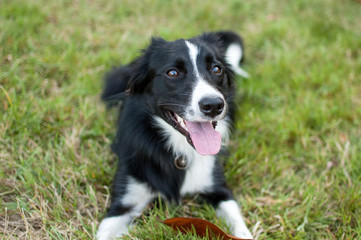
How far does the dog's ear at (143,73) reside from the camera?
2.62 meters

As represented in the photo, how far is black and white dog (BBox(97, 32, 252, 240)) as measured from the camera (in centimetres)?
238

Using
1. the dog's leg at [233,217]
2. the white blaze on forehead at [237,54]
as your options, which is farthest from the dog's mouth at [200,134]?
the white blaze on forehead at [237,54]

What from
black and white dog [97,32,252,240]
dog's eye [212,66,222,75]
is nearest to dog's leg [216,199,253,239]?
black and white dog [97,32,252,240]

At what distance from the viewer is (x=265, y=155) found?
314cm

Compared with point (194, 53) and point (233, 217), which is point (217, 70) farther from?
point (233, 217)


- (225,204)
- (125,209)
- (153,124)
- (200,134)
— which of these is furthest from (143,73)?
(225,204)

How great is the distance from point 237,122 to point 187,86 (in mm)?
1201

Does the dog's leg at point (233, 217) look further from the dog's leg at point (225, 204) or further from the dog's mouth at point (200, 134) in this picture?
the dog's mouth at point (200, 134)

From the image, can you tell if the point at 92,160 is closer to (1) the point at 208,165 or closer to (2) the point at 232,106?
(1) the point at 208,165

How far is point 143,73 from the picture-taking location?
2.63 meters

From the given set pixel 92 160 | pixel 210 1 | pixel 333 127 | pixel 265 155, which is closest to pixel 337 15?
pixel 210 1

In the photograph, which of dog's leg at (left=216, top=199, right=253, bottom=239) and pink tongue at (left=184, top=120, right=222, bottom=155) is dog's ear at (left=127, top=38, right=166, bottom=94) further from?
dog's leg at (left=216, top=199, right=253, bottom=239)

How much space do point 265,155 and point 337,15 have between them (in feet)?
10.9

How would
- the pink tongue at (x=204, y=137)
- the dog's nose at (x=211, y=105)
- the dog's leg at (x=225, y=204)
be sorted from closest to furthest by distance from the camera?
1. the dog's nose at (x=211, y=105)
2. the pink tongue at (x=204, y=137)
3. the dog's leg at (x=225, y=204)
